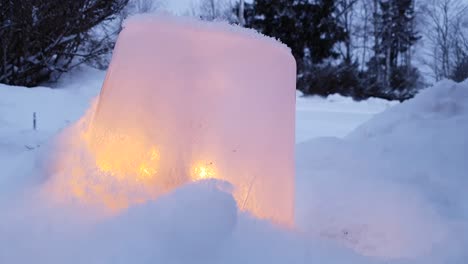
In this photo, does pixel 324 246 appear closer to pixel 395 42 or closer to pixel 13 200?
pixel 13 200

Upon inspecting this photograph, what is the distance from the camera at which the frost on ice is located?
86 centimetres

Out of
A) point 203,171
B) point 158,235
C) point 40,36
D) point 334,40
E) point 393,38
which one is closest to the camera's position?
point 158,235

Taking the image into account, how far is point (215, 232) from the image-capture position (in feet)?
2.28

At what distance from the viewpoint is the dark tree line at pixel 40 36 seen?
496 centimetres

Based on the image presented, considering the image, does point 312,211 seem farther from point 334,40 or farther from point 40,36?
point 334,40

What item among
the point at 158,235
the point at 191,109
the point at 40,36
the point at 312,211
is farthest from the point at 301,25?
the point at 158,235

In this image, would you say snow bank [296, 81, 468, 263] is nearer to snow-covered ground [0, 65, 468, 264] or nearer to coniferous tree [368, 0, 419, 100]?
snow-covered ground [0, 65, 468, 264]

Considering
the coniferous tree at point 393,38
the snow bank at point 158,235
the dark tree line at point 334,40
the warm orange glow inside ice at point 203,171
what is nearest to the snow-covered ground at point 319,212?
the snow bank at point 158,235

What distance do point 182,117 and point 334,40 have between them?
1478 cm

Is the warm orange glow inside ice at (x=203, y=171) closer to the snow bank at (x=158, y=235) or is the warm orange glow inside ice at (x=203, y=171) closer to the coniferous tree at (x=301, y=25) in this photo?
the snow bank at (x=158, y=235)

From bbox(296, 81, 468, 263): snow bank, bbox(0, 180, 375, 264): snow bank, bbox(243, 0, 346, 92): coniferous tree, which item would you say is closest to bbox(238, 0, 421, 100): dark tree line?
bbox(243, 0, 346, 92): coniferous tree

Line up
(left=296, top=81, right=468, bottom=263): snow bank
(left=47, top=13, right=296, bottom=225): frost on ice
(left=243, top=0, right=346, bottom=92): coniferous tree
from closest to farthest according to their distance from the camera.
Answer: (left=47, top=13, right=296, bottom=225): frost on ice
(left=296, top=81, right=468, bottom=263): snow bank
(left=243, top=0, right=346, bottom=92): coniferous tree

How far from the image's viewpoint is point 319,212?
4.45 ft

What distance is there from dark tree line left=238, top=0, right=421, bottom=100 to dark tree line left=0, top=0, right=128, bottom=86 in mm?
5889
